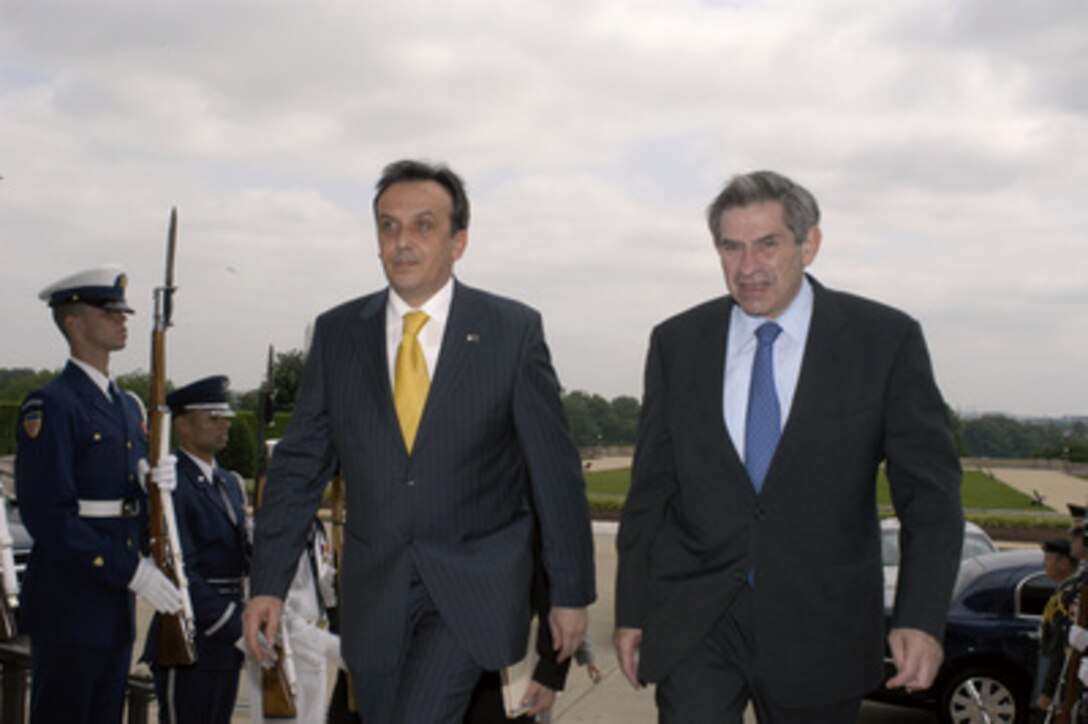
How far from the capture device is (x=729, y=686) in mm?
3504

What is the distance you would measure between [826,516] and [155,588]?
3.06 metres

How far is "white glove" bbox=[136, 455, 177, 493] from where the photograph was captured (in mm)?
5449

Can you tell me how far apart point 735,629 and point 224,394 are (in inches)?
139

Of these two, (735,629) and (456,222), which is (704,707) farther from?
(456,222)

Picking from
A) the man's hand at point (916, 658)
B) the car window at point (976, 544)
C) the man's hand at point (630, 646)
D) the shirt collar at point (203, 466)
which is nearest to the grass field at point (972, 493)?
the car window at point (976, 544)

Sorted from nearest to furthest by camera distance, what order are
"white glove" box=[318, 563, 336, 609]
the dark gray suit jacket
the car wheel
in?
the dark gray suit jacket → "white glove" box=[318, 563, 336, 609] → the car wheel

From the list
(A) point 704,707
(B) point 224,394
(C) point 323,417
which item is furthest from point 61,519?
(A) point 704,707

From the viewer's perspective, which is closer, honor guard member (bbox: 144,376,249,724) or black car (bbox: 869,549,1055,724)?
honor guard member (bbox: 144,376,249,724)

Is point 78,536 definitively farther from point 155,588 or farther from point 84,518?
point 155,588

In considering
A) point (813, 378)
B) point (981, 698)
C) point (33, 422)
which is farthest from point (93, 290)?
point (981, 698)

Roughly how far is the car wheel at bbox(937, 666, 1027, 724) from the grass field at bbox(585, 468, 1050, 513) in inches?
978

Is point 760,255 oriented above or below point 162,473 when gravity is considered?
above

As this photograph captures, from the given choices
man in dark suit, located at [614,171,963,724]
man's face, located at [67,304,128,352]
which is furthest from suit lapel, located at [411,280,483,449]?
man's face, located at [67,304,128,352]

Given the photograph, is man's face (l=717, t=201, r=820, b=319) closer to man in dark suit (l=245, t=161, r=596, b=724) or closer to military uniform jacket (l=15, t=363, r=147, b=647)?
man in dark suit (l=245, t=161, r=596, b=724)
